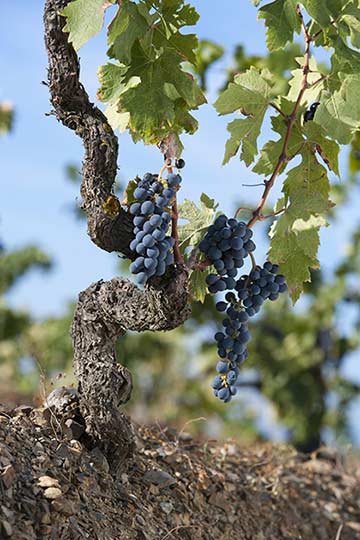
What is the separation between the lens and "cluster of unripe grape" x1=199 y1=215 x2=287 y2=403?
9.71ft

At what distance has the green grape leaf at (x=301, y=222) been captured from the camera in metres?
3.14

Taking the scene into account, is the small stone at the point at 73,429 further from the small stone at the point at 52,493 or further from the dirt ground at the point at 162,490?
the small stone at the point at 52,493

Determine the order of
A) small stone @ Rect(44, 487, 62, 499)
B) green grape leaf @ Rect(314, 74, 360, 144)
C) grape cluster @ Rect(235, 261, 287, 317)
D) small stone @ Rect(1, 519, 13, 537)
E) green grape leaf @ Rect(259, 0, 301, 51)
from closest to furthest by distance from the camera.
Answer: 1. small stone @ Rect(1, 519, 13, 537)
2. small stone @ Rect(44, 487, 62, 499)
3. green grape leaf @ Rect(259, 0, 301, 51)
4. green grape leaf @ Rect(314, 74, 360, 144)
5. grape cluster @ Rect(235, 261, 287, 317)

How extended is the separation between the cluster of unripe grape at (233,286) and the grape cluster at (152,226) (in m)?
0.26

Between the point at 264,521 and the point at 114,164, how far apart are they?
201 cm

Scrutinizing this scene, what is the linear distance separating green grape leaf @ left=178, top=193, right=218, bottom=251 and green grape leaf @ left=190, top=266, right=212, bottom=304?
0.11m

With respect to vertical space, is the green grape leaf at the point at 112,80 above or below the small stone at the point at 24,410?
above

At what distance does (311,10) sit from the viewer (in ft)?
9.18

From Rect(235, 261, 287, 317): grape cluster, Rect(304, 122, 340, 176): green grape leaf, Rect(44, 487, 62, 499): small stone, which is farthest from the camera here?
Rect(304, 122, 340, 176): green grape leaf

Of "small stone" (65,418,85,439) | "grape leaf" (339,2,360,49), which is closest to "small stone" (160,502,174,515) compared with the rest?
"small stone" (65,418,85,439)

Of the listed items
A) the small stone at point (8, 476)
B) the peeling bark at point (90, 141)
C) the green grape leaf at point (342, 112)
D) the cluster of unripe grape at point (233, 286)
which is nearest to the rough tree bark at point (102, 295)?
the peeling bark at point (90, 141)

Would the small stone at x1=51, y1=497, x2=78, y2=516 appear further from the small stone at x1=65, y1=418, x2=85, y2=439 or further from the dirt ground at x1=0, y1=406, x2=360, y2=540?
the small stone at x1=65, y1=418, x2=85, y2=439

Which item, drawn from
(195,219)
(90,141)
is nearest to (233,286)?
(195,219)

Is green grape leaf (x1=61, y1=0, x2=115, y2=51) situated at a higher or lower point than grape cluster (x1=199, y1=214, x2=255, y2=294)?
higher
